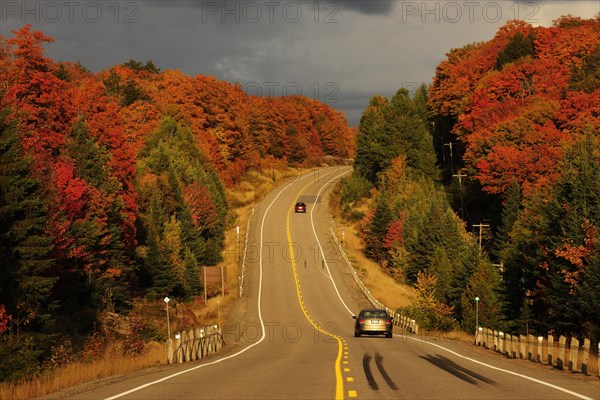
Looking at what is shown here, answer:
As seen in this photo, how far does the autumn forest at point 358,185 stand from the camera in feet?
116

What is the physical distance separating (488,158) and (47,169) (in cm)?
5052

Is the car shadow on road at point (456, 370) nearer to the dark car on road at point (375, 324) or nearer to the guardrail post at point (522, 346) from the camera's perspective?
the guardrail post at point (522, 346)

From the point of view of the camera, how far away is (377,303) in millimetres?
64438

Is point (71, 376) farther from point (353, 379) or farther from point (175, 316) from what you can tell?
point (175, 316)

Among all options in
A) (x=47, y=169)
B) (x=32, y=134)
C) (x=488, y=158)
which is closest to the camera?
(x=47, y=169)

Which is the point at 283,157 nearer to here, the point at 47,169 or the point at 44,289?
the point at 47,169

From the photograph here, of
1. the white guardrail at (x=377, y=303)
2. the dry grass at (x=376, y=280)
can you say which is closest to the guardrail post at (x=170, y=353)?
the white guardrail at (x=377, y=303)

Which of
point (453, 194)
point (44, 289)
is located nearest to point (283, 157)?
point (453, 194)

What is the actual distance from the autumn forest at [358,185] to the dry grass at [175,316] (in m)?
2.01

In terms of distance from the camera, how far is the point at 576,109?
71.7 metres

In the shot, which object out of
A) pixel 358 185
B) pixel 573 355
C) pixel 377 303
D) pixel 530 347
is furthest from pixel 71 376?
pixel 358 185

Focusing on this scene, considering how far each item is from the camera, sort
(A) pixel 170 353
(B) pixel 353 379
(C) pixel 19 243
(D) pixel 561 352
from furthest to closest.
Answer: (C) pixel 19 243, (A) pixel 170 353, (D) pixel 561 352, (B) pixel 353 379

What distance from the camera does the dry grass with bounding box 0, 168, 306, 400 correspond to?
57.7 feet

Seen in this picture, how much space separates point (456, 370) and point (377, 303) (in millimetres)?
46351
